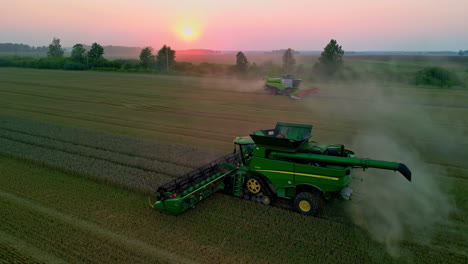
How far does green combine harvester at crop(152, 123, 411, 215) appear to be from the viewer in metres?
8.83

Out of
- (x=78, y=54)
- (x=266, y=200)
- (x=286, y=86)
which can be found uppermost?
(x=78, y=54)

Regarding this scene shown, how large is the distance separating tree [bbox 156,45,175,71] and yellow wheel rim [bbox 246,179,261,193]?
2513 inches

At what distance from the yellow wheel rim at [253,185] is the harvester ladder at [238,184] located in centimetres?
25

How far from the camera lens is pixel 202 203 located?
10188mm

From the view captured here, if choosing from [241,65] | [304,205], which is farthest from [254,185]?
[241,65]

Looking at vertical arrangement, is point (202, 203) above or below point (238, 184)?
below

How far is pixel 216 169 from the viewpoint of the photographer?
11.1 metres

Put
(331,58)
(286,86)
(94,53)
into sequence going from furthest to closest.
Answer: (94,53), (331,58), (286,86)

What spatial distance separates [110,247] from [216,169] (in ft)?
14.4

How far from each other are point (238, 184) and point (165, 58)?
2567 inches

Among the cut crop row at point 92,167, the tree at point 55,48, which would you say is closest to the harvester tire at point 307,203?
the cut crop row at point 92,167

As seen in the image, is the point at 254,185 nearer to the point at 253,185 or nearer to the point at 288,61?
the point at 253,185

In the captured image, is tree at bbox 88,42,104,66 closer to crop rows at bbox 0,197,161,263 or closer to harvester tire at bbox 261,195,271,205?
crop rows at bbox 0,197,161,263

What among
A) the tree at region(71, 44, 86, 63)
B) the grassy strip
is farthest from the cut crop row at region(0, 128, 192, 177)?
the tree at region(71, 44, 86, 63)
